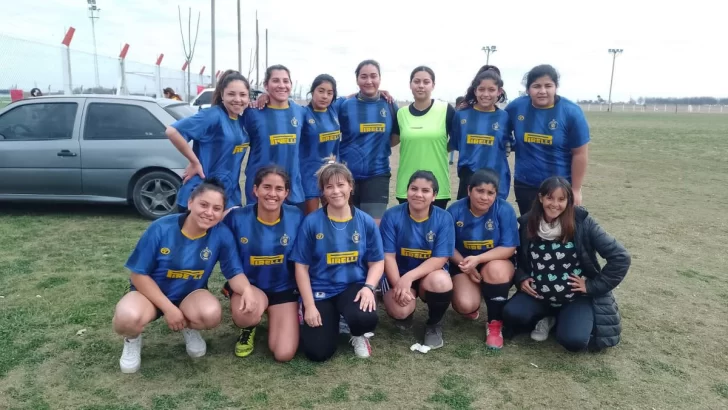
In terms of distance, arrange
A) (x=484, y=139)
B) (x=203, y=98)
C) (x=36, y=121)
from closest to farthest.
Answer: (x=484, y=139)
(x=36, y=121)
(x=203, y=98)

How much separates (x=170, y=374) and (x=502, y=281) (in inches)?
90.2

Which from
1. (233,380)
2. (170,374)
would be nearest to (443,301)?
(233,380)

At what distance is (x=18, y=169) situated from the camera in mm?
6660

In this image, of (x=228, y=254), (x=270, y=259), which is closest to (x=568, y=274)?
(x=270, y=259)

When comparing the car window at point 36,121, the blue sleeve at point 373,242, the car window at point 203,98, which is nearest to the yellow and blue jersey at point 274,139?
the blue sleeve at point 373,242

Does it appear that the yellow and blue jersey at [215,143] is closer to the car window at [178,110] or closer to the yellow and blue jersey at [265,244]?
the yellow and blue jersey at [265,244]

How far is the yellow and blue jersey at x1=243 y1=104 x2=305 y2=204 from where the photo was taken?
4117mm

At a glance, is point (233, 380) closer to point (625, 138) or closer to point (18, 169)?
point (18, 169)

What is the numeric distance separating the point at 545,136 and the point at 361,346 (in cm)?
214

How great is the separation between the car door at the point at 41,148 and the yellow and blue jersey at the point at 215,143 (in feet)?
11.7

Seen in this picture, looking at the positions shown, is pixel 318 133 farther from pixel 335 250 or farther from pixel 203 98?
pixel 203 98

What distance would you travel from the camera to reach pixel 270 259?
360 cm

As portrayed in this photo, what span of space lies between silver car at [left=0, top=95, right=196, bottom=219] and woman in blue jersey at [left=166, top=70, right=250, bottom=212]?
2958mm

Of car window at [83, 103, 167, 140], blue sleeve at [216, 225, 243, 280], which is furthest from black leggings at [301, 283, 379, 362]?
car window at [83, 103, 167, 140]
